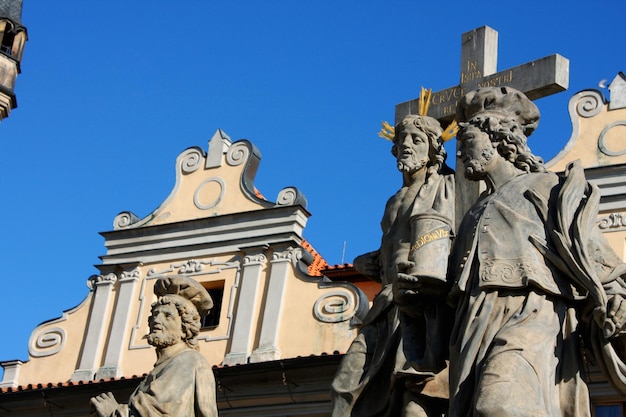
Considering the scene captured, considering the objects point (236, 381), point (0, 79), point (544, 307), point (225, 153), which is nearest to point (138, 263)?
point (225, 153)

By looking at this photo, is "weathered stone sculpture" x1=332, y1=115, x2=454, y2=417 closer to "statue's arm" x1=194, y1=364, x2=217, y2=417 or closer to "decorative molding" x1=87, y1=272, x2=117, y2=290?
"statue's arm" x1=194, y1=364, x2=217, y2=417

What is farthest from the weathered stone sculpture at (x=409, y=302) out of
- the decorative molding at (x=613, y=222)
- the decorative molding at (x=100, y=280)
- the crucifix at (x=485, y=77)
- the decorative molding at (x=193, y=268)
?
the decorative molding at (x=100, y=280)

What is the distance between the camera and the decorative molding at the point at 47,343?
24438mm

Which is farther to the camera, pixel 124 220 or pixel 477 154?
pixel 124 220

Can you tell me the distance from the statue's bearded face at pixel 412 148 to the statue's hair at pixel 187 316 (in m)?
1.44

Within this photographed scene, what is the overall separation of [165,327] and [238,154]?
18039 millimetres

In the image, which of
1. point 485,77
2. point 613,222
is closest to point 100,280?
point 613,222

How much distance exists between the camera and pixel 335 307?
71.5 ft

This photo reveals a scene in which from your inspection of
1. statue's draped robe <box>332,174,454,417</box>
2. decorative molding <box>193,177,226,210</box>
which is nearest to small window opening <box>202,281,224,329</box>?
decorative molding <box>193,177,226,210</box>

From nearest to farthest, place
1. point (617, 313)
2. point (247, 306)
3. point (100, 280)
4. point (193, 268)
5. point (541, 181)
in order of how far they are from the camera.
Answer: point (617, 313), point (541, 181), point (247, 306), point (193, 268), point (100, 280)

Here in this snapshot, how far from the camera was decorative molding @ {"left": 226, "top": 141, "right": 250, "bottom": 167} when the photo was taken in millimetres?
25281

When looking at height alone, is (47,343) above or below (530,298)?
above

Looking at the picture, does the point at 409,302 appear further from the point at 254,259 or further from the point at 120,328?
the point at 120,328

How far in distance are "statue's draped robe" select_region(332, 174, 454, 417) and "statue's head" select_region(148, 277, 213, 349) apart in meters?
1.06
